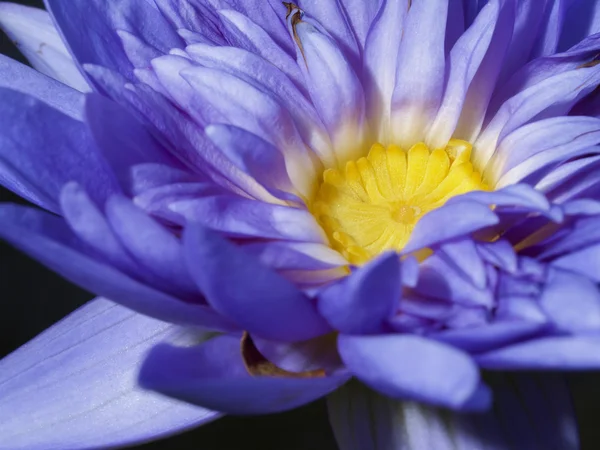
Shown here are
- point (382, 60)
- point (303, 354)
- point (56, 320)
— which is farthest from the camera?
point (56, 320)

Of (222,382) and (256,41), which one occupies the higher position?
(256,41)

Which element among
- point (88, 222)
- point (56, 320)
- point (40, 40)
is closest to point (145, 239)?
point (88, 222)

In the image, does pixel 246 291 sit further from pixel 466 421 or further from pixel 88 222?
pixel 466 421

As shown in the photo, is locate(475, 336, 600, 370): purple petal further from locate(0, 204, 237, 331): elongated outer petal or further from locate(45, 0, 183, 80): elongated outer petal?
locate(45, 0, 183, 80): elongated outer petal

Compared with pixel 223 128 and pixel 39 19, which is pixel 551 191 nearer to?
pixel 223 128

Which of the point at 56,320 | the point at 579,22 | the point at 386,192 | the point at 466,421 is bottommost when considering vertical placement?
the point at 56,320

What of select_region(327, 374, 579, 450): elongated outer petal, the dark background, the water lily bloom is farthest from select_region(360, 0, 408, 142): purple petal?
the dark background

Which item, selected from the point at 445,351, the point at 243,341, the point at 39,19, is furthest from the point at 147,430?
the point at 39,19
